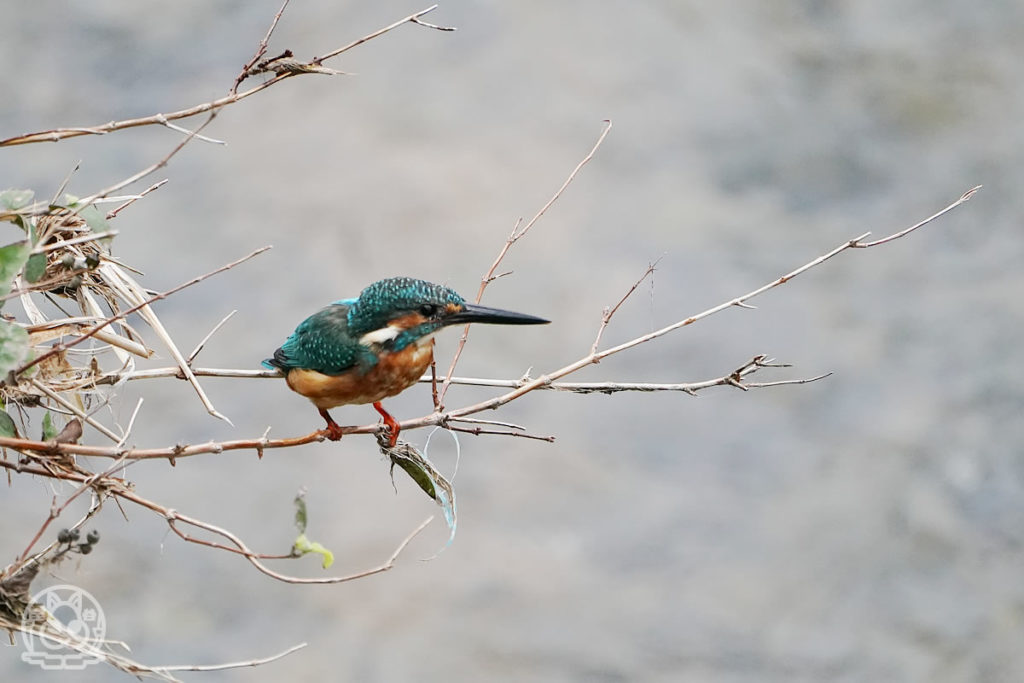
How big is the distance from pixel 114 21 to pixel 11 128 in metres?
1.32

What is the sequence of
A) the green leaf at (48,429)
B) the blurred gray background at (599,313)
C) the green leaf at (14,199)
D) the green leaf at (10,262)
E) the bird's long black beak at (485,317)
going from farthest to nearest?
the blurred gray background at (599,313), the bird's long black beak at (485,317), the green leaf at (48,429), the green leaf at (14,199), the green leaf at (10,262)

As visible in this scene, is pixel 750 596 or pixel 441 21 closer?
pixel 750 596

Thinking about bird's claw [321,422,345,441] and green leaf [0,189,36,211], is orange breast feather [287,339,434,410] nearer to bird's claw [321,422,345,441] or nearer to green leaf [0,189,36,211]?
bird's claw [321,422,345,441]

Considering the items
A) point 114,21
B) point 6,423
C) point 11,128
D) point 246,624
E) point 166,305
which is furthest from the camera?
point 114,21

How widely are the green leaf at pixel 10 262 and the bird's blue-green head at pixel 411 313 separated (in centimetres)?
76

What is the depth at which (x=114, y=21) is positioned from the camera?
8984 mm

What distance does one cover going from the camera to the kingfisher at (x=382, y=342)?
2.51 metres

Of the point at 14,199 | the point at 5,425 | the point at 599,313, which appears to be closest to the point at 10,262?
the point at 14,199

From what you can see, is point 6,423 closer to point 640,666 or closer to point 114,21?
point 640,666

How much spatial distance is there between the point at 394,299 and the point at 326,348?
0.66ft

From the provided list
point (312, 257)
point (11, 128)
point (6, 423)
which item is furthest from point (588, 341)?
point (6, 423)

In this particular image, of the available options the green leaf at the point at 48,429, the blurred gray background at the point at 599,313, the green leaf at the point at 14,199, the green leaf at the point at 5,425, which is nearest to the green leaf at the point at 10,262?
the green leaf at the point at 14,199

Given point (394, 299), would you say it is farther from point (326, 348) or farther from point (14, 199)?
point (14, 199)

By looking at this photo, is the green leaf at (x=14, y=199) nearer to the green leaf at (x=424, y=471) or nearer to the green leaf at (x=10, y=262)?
the green leaf at (x=10, y=262)
